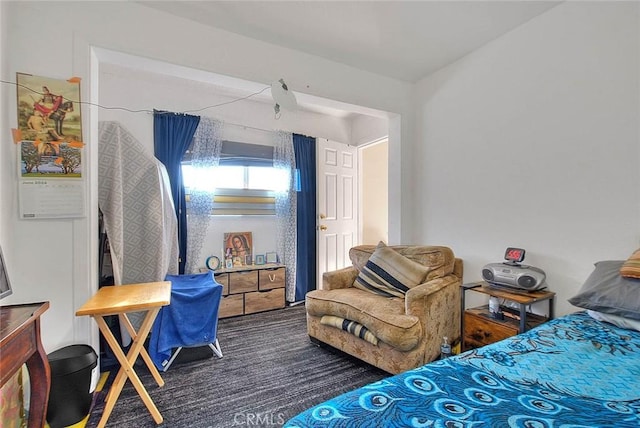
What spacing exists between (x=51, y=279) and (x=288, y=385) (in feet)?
5.33

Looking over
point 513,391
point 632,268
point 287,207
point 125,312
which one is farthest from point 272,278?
point 632,268

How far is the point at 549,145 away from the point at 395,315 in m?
1.65

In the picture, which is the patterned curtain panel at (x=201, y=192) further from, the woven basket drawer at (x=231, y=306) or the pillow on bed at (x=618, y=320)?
the pillow on bed at (x=618, y=320)

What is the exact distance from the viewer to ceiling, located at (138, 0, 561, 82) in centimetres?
206

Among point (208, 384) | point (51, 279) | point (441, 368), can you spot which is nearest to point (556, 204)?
point (441, 368)

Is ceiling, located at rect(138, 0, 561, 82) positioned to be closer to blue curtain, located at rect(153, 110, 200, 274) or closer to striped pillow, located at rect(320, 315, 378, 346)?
blue curtain, located at rect(153, 110, 200, 274)

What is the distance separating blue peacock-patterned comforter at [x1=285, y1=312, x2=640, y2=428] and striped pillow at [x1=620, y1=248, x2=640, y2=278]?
30 cm

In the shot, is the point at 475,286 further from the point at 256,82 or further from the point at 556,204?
the point at 256,82

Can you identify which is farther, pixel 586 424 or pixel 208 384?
pixel 208 384

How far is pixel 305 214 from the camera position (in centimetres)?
399

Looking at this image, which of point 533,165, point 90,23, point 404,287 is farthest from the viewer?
point 404,287

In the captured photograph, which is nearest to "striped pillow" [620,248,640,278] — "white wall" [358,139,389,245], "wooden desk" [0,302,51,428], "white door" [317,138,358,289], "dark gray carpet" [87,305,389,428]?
"dark gray carpet" [87,305,389,428]

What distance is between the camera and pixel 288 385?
2.03 m

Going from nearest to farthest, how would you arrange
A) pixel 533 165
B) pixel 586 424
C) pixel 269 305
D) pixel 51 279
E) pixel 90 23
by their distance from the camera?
pixel 586 424, pixel 51 279, pixel 90 23, pixel 533 165, pixel 269 305
